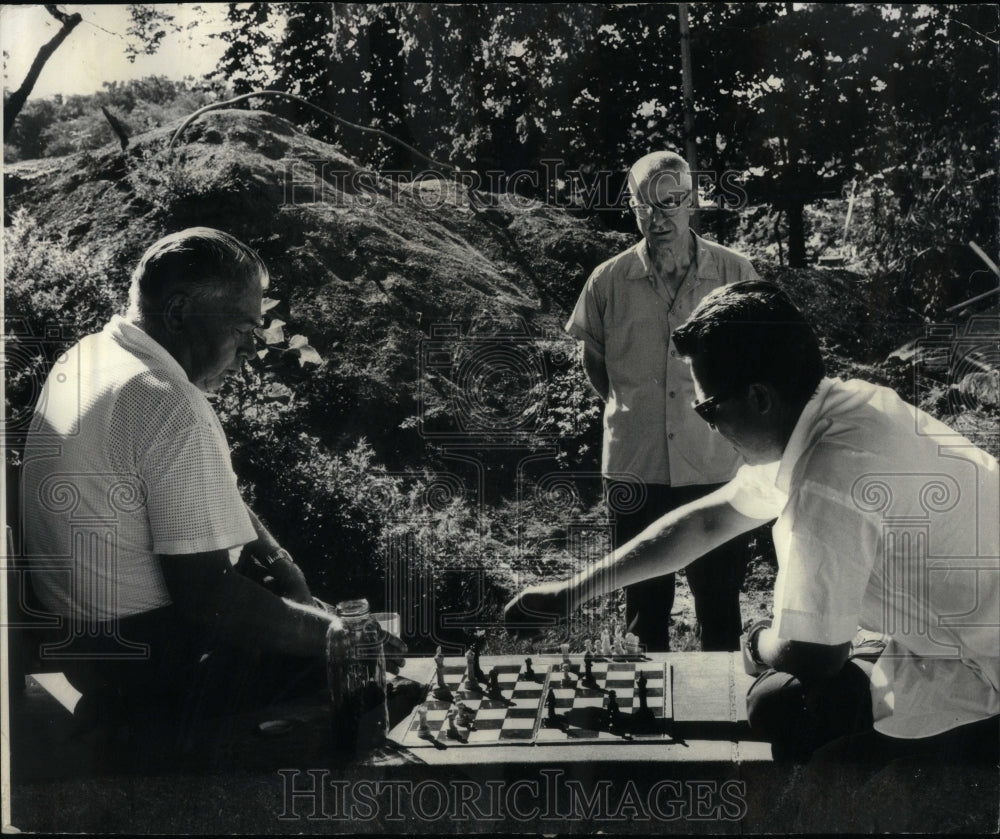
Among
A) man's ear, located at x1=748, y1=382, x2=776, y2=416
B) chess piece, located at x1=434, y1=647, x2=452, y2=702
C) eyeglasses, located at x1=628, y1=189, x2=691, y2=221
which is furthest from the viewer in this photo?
eyeglasses, located at x1=628, y1=189, x2=691, y2=221

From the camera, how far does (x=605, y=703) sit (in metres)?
3.40

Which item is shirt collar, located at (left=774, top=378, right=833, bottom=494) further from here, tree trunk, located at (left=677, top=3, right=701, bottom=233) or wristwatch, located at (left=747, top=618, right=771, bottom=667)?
tree trunk, located at (left=677, top=3, right=701, bottom=233)

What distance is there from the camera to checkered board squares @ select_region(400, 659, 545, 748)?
11.0ft

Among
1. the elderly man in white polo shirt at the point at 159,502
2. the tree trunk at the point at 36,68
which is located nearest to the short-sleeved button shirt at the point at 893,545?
the elderly man in white polo shirt at the point at 159,502

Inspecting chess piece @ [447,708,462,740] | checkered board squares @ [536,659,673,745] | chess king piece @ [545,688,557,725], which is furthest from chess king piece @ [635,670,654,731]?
chess piece @ [447,708,462,740]

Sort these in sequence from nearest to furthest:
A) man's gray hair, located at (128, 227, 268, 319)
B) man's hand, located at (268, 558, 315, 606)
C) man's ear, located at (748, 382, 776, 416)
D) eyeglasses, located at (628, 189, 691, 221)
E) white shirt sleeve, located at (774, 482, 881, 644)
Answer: white shirt sleeve, located at (774, 482, 881, 644), man's ear, located at (748, 382, 776, 416), man's gray hair, located at (128, 227, 268, 319), man's hand, located at (268, 558, 315, 606), eyeglasses, located at (628, 189, 691, 221)

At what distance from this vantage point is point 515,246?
3.96 meters

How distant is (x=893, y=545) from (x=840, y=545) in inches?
20.3

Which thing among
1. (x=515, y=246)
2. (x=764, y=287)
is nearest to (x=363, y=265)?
(x=515, y=246)

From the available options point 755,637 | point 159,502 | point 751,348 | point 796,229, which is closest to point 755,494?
point 755,637

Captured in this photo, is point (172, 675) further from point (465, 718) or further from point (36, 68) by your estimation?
point (36, 68)

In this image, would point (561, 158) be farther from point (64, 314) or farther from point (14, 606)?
point (14, 606)

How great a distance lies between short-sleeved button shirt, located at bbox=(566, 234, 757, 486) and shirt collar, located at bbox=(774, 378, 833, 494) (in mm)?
702

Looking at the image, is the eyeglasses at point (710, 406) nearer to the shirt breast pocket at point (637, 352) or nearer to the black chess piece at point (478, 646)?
the shirt breast pocket at point (637, 352)
